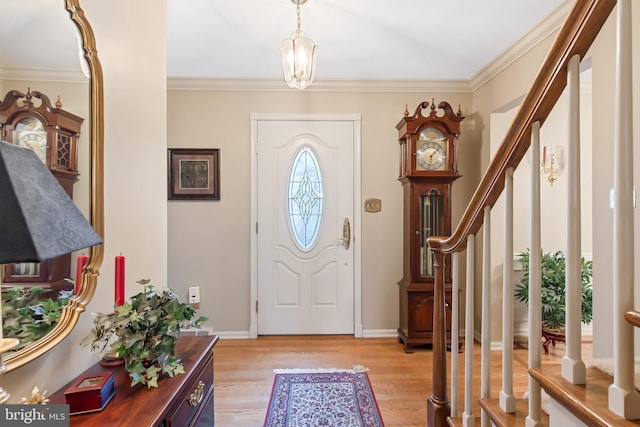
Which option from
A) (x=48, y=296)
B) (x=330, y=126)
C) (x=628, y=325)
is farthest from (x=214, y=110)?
(x=628, y=325)

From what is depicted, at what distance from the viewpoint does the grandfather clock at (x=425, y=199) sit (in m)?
2.96

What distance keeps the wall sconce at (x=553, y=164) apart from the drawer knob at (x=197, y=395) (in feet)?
11.5

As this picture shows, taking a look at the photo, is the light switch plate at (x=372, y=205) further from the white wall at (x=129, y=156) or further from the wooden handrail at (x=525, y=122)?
the white wall at (x=129, y=156)

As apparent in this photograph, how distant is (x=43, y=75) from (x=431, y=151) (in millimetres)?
2754

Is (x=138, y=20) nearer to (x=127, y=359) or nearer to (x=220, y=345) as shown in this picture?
(x=127, y=359)

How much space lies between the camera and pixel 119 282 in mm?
1089

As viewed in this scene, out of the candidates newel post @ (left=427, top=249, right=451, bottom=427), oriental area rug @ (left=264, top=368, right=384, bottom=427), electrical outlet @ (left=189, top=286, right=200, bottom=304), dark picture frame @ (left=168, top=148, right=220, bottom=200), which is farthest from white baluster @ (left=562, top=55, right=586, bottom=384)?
electrical outlet @ (left=189, top=286, right=200, bottom=304)

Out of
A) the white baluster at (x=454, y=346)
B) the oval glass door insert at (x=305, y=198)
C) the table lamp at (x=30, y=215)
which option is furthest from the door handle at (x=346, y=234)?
the table lamp at (x=30, y=215)

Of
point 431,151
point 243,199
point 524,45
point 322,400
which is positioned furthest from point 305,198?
point 524,45

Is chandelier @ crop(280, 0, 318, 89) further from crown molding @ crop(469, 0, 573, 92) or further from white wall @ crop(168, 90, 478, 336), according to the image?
crown molding @ crop(469, 0, 573, 92)

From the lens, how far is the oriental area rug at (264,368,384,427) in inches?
78.3

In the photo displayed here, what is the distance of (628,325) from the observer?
64 cm

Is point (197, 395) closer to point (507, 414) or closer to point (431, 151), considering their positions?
point (507, 414)

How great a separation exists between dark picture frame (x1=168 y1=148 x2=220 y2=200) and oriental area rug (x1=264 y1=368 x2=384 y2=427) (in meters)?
1.78
